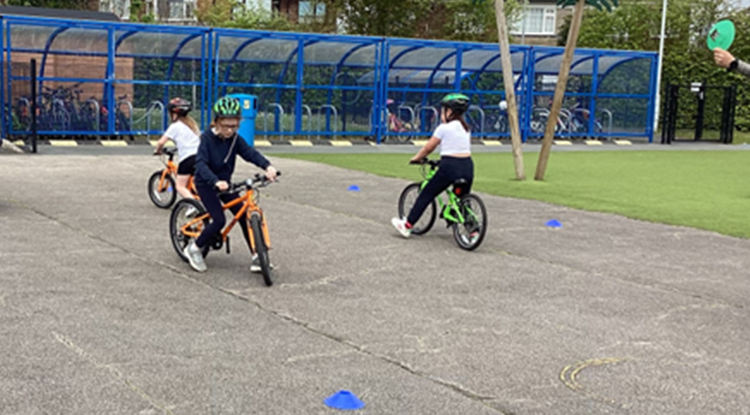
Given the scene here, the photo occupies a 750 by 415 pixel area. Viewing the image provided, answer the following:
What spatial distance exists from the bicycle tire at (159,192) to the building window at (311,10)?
3626 centimetres

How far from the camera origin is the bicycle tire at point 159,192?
12.3 metres

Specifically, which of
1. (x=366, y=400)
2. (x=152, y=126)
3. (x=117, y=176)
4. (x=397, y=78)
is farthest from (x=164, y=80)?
(x=366, y=400)

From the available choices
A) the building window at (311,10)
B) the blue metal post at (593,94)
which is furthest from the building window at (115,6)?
the blue metal post at (593,94)

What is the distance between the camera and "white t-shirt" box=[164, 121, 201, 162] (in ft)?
36.8

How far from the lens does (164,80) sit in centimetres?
2589

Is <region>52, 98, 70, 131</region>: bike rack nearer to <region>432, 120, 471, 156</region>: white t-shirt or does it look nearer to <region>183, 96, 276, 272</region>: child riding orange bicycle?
<region>432, 120, 471, 156</region>: white t-shirt

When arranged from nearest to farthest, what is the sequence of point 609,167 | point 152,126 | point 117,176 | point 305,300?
1. point 305,300
2. point 117,176
3. point 609,167
4. point 152,126

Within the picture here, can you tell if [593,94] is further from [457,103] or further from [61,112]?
[457,103]

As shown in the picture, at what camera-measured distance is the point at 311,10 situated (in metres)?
54.5

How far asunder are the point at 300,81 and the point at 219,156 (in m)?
18.4

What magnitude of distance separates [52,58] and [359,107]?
8066 mm

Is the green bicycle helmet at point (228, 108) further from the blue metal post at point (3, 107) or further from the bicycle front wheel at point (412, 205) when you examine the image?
the blue metal post at point (3, 107)

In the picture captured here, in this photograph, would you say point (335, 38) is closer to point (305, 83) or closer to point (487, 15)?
point (305, 83)

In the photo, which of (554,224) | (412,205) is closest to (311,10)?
(554,224)
